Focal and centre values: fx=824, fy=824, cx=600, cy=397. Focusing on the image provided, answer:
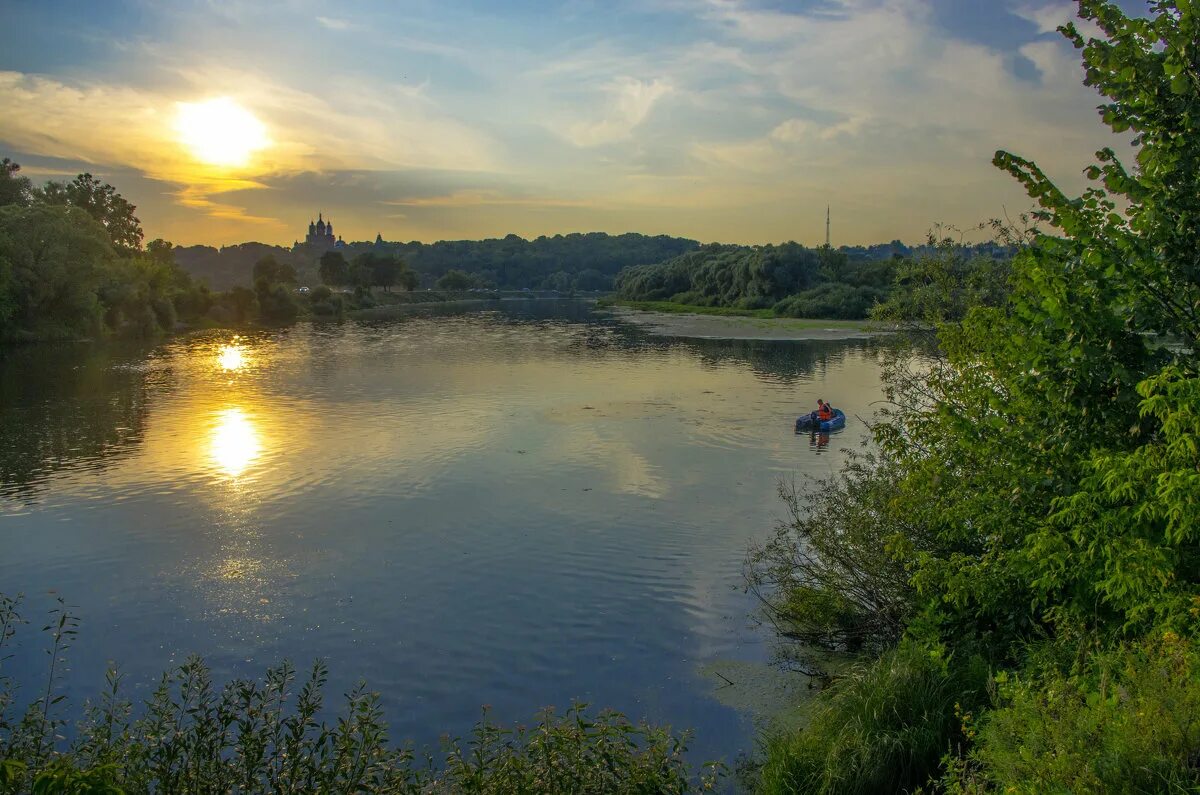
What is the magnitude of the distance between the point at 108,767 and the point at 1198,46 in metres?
11.3

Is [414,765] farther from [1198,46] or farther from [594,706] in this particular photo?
[1198,46]

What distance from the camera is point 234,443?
30172 millimetres

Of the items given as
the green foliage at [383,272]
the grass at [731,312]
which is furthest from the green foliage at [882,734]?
the green foliage at [383,272]

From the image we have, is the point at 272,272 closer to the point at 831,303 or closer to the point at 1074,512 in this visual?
the point at 831,303

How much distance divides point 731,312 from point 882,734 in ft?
337

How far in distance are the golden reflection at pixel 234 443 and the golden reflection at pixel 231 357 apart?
19286 millimetres

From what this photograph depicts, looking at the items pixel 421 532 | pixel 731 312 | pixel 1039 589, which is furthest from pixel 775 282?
pixel 1039 589

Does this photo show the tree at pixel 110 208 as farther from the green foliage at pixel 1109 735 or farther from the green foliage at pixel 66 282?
the green foliage at pixel 1109 735

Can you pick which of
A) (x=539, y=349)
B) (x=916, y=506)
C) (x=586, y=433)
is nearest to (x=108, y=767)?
(x=916, y=506)

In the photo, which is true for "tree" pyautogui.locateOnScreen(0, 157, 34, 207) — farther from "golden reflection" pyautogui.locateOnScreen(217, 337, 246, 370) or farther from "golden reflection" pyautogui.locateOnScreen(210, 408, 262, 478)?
"golden reflection" pyautogui.locateOnScreen(210, 408, 262, 478)

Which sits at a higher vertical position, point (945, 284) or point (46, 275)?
point (46, 275)

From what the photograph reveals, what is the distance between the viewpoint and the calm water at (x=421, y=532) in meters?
14.0

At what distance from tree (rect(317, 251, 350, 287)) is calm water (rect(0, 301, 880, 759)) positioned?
401ft

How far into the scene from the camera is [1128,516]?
8.09 meters
